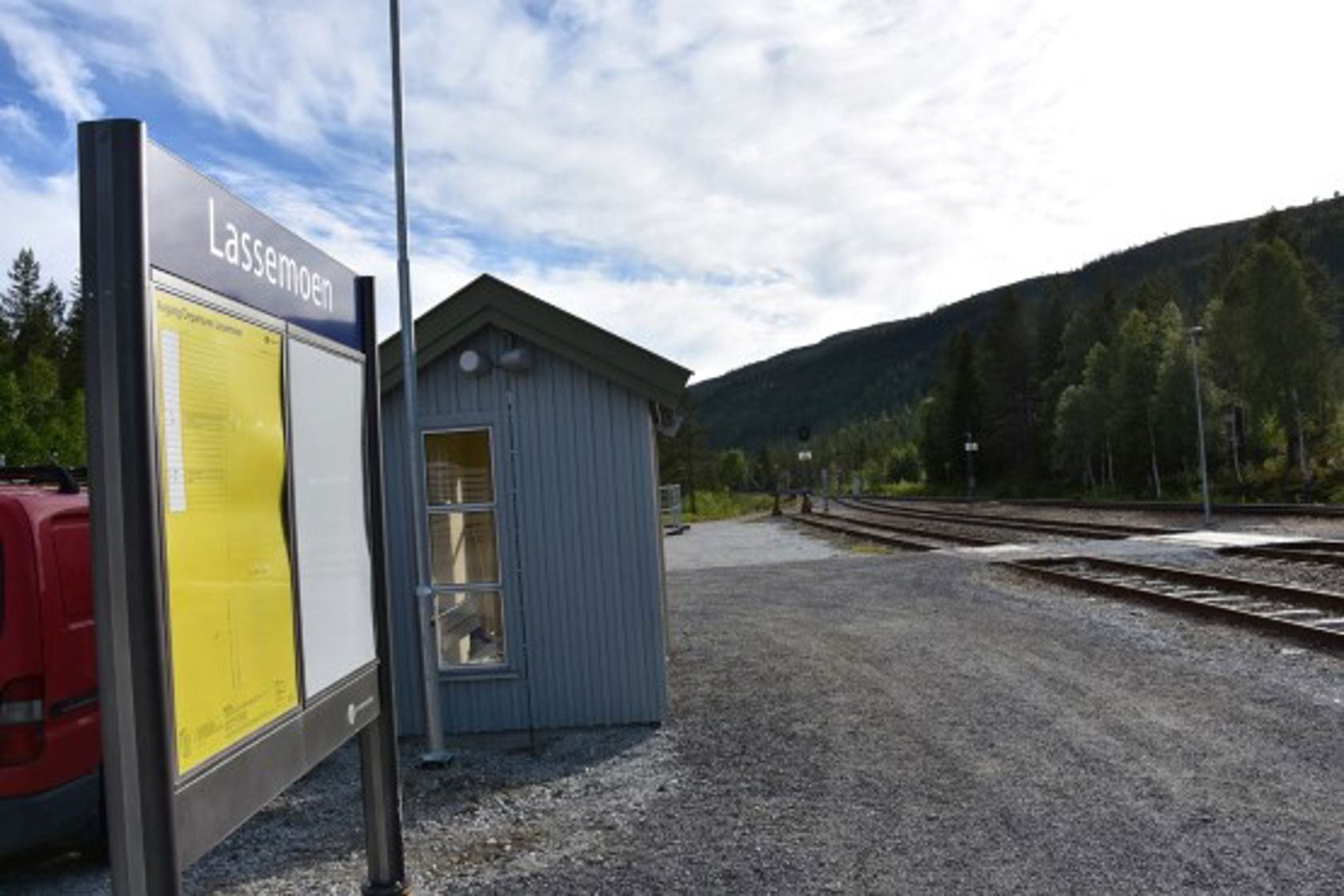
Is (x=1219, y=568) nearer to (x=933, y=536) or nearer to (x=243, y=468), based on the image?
(x=933, y=536)

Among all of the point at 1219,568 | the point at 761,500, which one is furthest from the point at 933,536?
the point at 761,500

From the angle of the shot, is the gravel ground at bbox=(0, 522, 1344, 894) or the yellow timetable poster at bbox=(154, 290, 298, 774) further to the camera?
the gravel ground at bbox=(0, 522, 1344, 894)

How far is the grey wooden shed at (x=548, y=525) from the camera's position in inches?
333

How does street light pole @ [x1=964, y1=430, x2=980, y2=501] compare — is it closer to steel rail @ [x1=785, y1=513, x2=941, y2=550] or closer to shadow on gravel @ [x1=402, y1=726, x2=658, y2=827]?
steel rail @ [x1=785, y1=513, x2=941, y2=550]

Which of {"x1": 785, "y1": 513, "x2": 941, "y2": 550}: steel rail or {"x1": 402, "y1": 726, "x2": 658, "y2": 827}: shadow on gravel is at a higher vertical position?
{"x1": 785, "y1": 513, "x2": 941, "y2": 550}: steel rail

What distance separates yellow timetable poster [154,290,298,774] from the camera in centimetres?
296

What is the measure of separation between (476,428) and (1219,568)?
1388 cm

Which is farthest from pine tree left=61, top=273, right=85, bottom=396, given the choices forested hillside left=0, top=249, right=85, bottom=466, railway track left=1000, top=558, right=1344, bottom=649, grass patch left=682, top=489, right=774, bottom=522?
railway track left=1000, top=558, right=1344, bottom=649

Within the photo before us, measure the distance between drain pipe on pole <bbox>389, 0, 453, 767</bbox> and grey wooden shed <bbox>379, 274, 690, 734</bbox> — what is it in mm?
666

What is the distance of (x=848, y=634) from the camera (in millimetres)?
12664

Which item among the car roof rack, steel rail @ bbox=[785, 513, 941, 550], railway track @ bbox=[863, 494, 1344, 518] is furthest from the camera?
railway track @ bbox=[863, 494, 1344, 518]

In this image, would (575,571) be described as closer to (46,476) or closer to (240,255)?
(46,476)

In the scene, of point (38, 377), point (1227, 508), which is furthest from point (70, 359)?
point (1227, 508)

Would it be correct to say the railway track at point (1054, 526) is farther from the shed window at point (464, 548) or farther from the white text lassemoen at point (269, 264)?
the white text lassemoen at point (269, 264)
